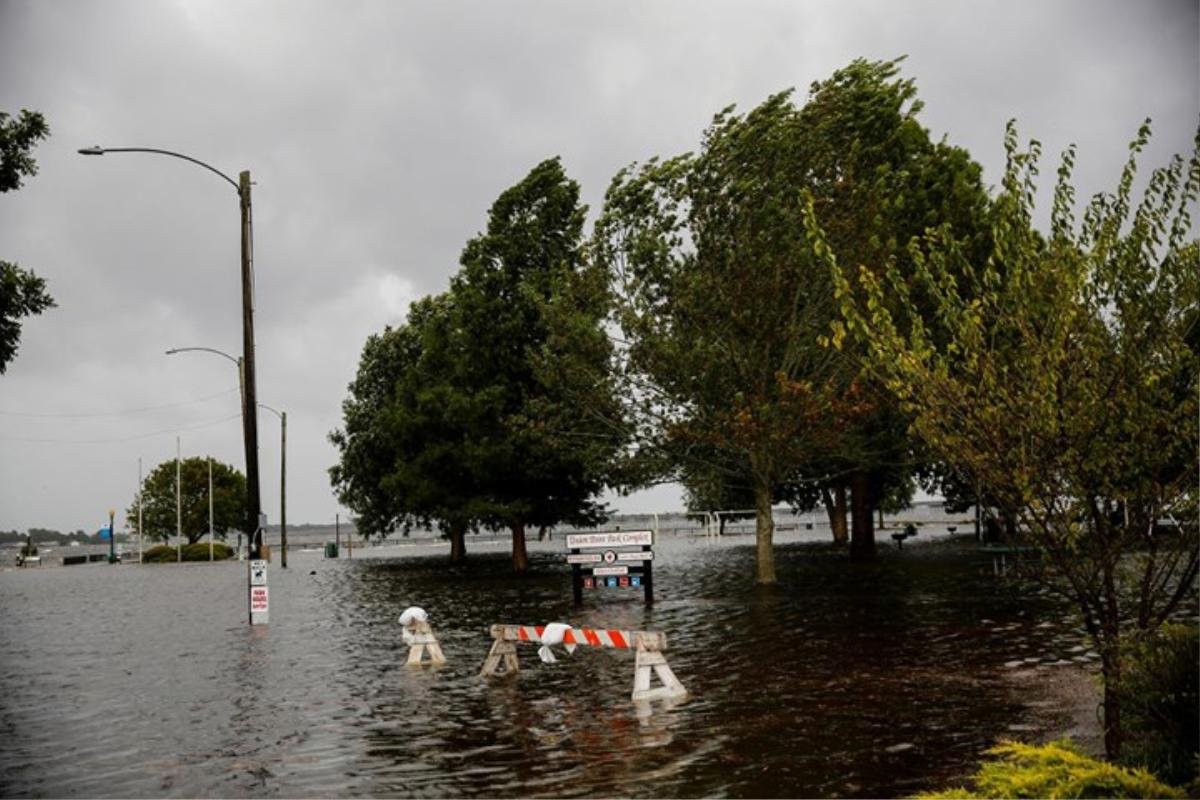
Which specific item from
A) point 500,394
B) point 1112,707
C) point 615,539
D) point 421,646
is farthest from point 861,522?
point 1112,707

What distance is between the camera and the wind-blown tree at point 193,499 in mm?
110375

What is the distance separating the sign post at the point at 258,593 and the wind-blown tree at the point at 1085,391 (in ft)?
60.2

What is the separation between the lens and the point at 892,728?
1111 cm

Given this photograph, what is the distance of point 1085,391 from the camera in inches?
316

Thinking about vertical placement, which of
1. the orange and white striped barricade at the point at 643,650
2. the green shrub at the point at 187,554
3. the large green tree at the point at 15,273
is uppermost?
the large green tree at the point at 15,273

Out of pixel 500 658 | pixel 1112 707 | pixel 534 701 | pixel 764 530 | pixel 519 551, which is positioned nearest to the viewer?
pixel 1112 707

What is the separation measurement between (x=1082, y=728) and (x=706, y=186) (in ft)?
69.0

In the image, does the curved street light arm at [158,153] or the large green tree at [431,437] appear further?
the large green tree at [431,437]

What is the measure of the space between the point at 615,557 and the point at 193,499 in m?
95.1

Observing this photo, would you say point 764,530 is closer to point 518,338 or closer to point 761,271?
point 761,271

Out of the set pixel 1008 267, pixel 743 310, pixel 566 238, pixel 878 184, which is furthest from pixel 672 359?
pixel 1008 267

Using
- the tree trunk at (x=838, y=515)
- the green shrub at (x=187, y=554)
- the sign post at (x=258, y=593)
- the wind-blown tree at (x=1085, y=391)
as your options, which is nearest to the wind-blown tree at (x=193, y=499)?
the green shrub at (x=187, y=554)

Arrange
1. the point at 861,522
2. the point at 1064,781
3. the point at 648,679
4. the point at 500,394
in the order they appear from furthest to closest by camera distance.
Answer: the point at 861,522
the point at 500,394
the point at 648,679
the point at 1064,781

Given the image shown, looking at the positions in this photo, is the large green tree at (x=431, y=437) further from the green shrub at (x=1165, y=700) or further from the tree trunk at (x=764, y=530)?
the green shrub at (x=1165, y=700)
